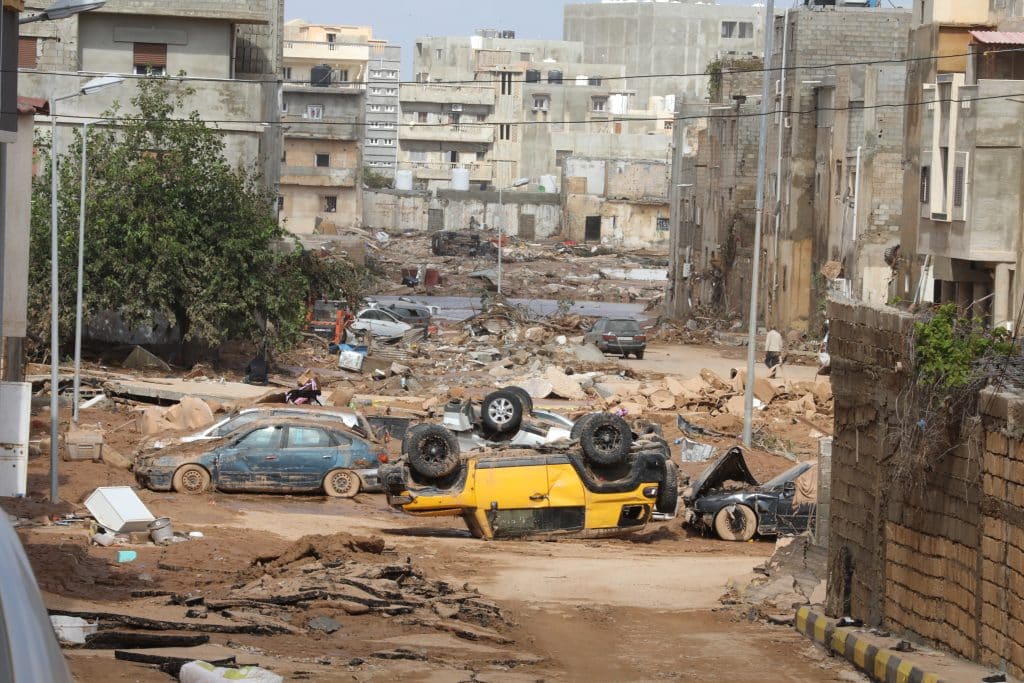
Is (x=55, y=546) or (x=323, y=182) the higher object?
(x=323, y=182)

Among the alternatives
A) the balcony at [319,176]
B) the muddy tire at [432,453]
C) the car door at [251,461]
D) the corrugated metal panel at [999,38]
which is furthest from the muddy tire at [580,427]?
the balcony at [319,176]

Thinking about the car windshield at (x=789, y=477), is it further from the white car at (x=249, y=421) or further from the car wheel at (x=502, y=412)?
the white car at (x=249, y=421)

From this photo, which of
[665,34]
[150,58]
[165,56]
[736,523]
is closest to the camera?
[736,523]

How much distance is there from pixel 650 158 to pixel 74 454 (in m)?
92.6

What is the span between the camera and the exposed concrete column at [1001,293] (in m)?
27.9

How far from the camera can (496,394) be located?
2530cm

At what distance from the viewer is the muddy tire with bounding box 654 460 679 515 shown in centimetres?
2084

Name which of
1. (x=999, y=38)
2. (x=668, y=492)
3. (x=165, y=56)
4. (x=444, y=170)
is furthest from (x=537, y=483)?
(x=444, y=170)

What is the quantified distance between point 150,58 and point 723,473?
99.1 ft

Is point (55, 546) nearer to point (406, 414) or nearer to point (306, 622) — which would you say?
point (306, 622)

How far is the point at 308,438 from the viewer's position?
2400 cm

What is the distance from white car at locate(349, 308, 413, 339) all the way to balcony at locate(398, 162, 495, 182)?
240 feet

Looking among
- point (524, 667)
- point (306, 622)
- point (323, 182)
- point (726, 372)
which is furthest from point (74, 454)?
point (323, 182)

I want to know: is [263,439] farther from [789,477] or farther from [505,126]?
[505,126]
